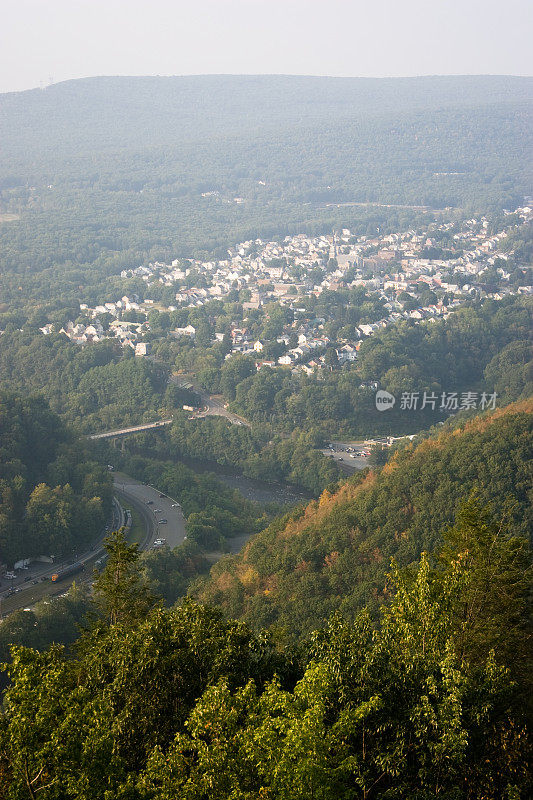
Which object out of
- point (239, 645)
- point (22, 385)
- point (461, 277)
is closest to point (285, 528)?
point (239, 645)

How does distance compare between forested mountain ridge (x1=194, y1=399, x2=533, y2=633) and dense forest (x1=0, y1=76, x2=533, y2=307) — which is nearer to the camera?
forested mountain ridge (x1=194, y1=399, x2=533, y2=633)

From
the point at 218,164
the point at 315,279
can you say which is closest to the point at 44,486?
the point at 315,279

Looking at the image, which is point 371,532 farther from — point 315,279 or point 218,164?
point 218,164

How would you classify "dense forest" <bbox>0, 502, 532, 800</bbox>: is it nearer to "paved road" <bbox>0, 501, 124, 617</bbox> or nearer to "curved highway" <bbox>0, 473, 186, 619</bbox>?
"paved road" <bbox>0, 501, 124, 617</bbox>

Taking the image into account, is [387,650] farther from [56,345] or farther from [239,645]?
[56,345]

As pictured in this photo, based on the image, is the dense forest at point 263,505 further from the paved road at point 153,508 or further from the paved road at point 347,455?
the paved road at point 347,455

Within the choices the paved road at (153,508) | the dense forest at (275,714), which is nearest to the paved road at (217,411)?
the paved road at (153,508)

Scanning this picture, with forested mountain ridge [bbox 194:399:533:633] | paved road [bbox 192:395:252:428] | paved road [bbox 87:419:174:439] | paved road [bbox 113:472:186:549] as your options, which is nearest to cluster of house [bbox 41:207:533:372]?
paved road [bbox 192:395:252:428]
